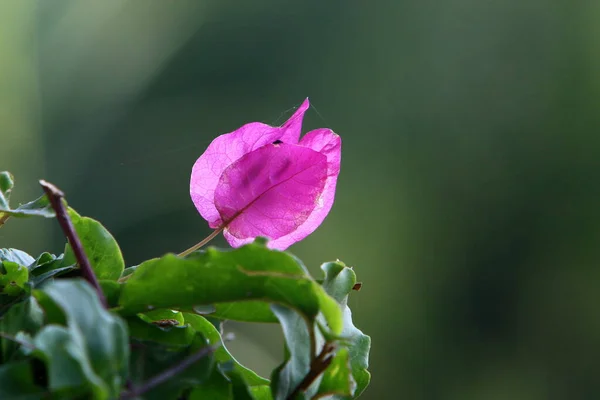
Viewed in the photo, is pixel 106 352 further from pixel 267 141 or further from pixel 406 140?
pixel 406 140

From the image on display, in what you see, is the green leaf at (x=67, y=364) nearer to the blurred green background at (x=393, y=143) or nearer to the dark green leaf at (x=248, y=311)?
the dark green leaf at (x=248, y=311)

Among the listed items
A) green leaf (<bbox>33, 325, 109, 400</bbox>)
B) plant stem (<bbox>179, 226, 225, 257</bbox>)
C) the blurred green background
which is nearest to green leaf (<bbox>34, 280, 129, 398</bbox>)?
green leaf (<bbox>33, 325, 109, 400</bbox>)

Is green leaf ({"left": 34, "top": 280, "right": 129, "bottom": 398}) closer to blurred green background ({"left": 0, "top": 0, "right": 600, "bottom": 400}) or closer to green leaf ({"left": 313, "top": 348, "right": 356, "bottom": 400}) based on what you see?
green leaf ({"left": 313, "top": 348, "right": 356, "bottom": 400})

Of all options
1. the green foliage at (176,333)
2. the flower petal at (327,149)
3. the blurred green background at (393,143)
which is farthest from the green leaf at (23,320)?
the blurred green background at (393,143)

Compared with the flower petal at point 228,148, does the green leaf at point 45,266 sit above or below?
below

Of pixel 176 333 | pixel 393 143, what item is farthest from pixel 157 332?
pixel 393 143

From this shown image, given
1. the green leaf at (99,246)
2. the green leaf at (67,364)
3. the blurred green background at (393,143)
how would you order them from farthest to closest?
1. the blurred green background at (393,143)
2. the green leaf at (99,246)
3. the green leaf at (67,364)

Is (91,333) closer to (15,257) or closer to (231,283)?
(231,283)
